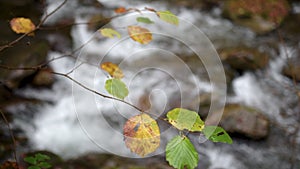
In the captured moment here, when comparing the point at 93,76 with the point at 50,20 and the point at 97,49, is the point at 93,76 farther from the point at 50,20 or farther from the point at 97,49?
the point at 50,20

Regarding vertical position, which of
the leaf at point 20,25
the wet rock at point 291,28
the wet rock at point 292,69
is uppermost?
the leaf at point 20,25

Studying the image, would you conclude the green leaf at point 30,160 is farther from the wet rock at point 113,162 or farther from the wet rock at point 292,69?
the wet rock at point 292,69

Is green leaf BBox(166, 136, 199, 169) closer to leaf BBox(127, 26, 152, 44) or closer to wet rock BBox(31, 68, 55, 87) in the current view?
leaf BBox(127, 26, 152, 44)

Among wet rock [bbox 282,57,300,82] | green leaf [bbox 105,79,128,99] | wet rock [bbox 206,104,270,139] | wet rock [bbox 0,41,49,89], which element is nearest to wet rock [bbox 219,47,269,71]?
wet rock [bbox 282,57,300,82]

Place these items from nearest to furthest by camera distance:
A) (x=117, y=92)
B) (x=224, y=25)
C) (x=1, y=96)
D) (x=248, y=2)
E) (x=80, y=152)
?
(x=117, y=92) < (x=80, y=152) < (x=1, y=96) < (x=224, y=25) < (x=248, y=2)

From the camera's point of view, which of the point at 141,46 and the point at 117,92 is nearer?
the point at 117,92

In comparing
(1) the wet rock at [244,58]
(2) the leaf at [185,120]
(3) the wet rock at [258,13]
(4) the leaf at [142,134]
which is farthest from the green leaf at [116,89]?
(3) the wet rock at [258,13]

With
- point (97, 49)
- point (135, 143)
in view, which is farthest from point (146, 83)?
point (135, 143)
